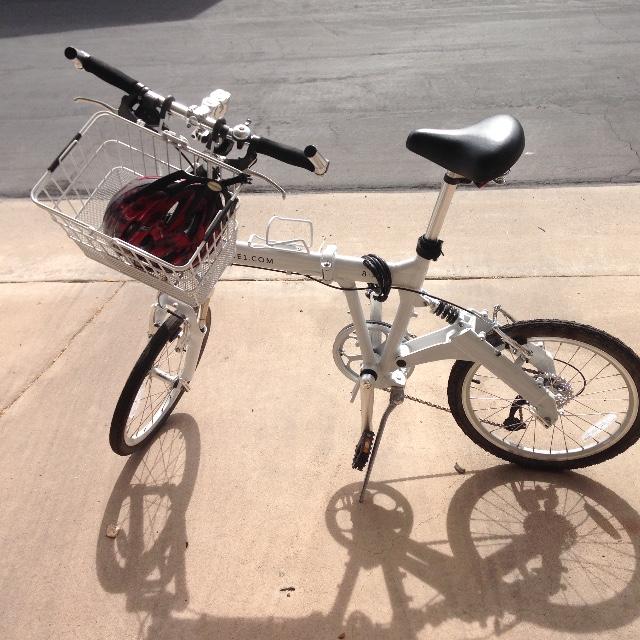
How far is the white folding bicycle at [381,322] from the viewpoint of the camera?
1.86m

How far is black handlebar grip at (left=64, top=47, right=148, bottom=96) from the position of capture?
188 centimetres

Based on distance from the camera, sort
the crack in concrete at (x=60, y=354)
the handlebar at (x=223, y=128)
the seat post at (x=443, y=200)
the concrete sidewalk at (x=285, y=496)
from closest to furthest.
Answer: the handlebar at (x=223, y=128) → the seat post at (x=443, y=200) → the concrete sidewalk at (x=285, y=496) → the crack in concrete at (x=60, y=354)

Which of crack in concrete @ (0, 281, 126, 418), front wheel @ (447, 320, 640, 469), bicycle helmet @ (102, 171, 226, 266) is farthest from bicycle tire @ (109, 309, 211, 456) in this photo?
front wheel @ (447, 320, 640, 469)

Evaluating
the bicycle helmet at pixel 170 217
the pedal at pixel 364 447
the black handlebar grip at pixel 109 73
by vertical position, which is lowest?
the pedal at pixel 364 447

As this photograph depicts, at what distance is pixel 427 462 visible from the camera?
8.89ft

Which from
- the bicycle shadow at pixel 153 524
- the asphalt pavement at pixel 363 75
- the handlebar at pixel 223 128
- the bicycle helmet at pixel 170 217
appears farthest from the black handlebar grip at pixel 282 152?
the asphalt pavement at pixel 363 75

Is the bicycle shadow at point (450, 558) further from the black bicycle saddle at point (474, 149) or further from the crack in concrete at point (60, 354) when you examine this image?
the black bicycle saddle at point (474, 149)

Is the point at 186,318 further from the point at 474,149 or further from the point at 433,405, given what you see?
the point at 474,149

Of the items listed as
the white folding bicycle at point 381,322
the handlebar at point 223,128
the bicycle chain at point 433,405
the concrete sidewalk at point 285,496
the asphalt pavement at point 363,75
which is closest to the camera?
the handlebar at point 223,128

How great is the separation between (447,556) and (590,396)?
3.39ft

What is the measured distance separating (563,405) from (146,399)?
1.76m

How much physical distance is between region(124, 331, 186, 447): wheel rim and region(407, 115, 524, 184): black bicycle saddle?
1261 mm

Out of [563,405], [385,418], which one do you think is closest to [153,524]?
[385,418]

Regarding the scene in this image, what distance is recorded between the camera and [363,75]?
645cm
